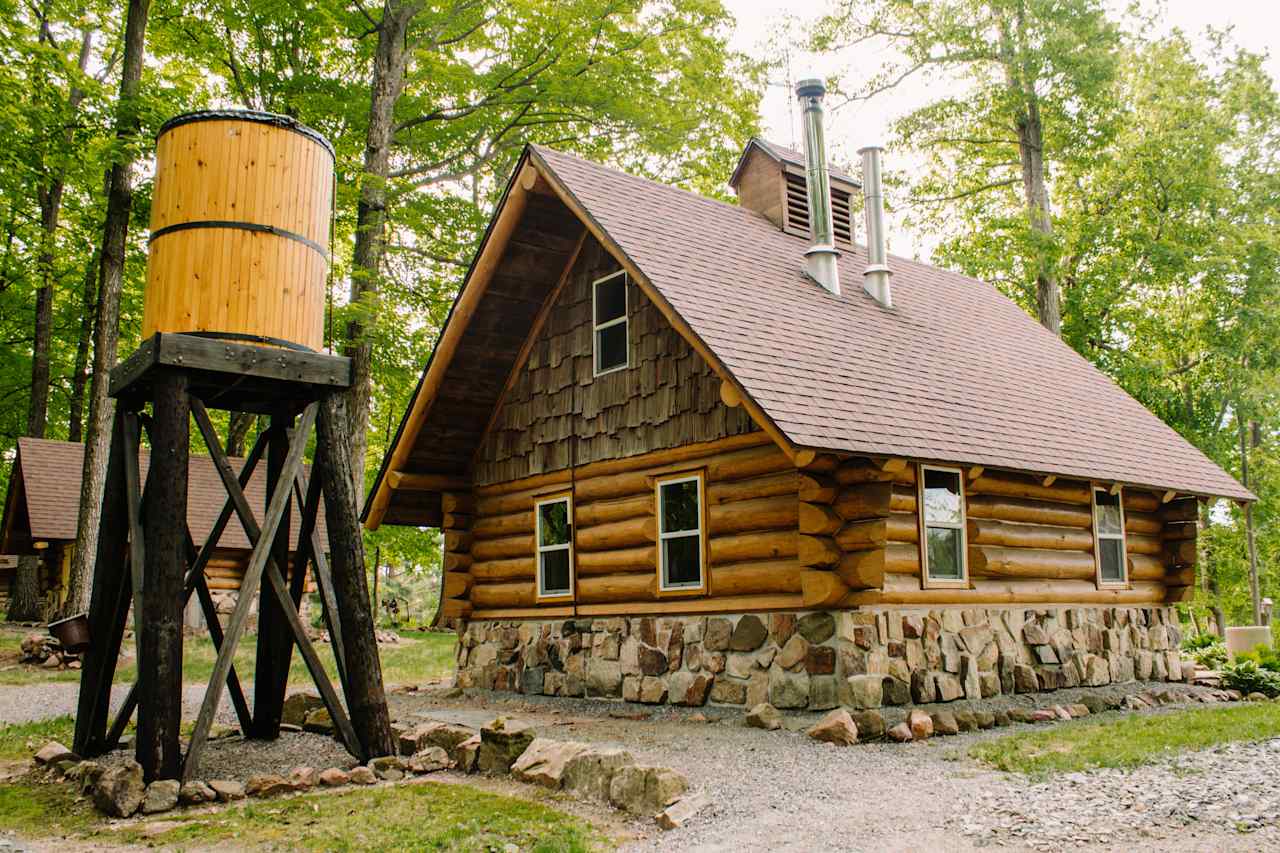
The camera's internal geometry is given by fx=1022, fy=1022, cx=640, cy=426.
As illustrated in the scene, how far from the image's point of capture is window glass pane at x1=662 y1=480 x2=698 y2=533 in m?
12.1

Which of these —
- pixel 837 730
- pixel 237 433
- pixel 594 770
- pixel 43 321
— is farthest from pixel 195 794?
pixel 43 321

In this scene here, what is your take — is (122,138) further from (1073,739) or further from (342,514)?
(1073,739)

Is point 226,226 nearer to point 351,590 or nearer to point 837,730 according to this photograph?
point 351,590

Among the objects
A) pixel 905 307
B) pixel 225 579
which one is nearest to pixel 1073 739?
pixel 905 307

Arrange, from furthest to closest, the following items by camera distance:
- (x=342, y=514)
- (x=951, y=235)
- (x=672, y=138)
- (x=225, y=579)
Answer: (x=951, y=235), (x=225, y=579), (x=672, y=138), (x=342, y=514)

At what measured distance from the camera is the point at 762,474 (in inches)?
441

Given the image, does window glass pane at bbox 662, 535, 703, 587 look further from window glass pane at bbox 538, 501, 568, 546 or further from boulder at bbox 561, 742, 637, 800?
boulder at bbox 561, 742, 637, 800

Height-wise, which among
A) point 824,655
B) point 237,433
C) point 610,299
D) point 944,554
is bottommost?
point 824,655

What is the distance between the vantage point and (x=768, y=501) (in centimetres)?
1110

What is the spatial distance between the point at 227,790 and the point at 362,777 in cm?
100

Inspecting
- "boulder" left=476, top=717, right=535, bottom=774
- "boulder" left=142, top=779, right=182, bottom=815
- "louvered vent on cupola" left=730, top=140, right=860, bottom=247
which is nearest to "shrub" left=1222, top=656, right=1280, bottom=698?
"louvered vent on cupola" left=730, top=140, right=860, bottom=247

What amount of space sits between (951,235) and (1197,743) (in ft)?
75.5

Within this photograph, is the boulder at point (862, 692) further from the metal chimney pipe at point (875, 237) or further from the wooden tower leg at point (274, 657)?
the metal chimney pipe at point (875, 237)

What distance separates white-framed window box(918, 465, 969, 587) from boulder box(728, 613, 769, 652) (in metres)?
2.01
